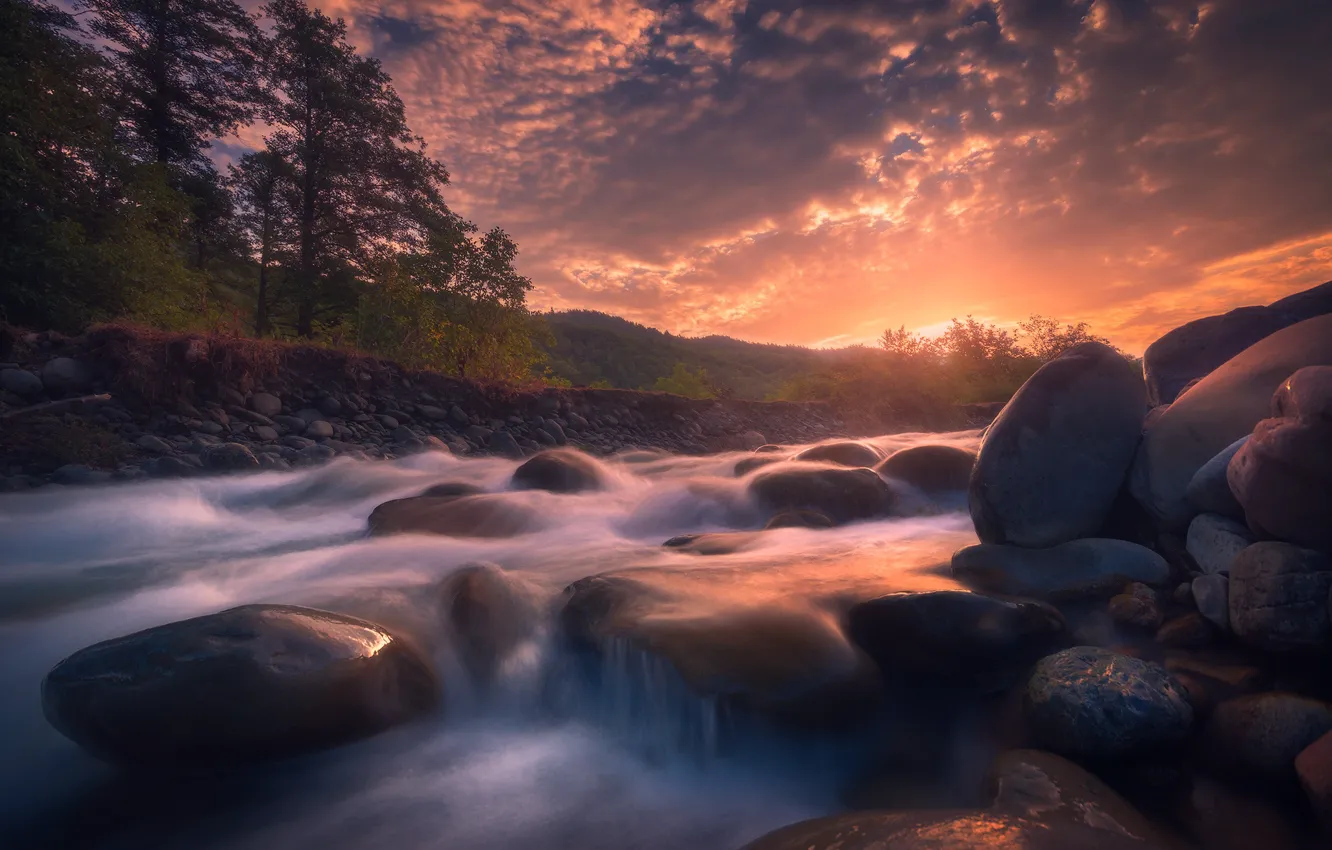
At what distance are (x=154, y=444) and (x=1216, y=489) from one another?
34.2 ft

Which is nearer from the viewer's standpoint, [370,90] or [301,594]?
[301,594]

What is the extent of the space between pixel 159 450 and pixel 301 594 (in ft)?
17.6

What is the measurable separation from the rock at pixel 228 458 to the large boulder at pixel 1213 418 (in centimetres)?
953

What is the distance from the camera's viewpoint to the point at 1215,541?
279cm

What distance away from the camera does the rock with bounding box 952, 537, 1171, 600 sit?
10.1 feet

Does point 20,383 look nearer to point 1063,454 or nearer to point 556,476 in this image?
point 556,476

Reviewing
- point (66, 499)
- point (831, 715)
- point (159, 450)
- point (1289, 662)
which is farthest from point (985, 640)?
point (159, 450)

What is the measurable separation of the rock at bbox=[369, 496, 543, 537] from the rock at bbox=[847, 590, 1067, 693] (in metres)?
3.94

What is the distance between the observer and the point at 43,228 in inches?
347

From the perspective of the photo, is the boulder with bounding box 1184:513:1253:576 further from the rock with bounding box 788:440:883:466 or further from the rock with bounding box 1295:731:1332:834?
the rock with bounding box 788:440:883:466

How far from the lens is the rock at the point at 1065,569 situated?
3070mm

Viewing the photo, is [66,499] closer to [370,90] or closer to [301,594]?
[301,594]

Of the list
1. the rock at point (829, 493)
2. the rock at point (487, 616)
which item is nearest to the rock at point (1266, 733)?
the rock at point (487, 616)

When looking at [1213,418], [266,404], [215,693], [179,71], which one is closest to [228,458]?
[266,404]
